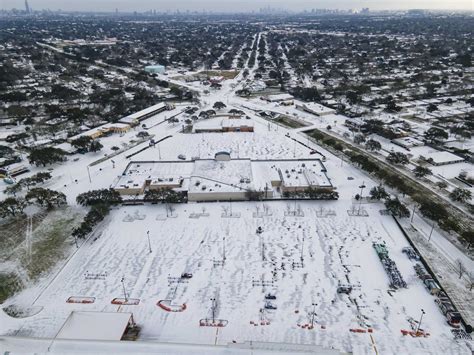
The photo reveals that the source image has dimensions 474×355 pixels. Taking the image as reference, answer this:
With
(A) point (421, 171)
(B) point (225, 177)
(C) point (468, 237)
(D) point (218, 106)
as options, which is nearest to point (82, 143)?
(B) point (225, 177)

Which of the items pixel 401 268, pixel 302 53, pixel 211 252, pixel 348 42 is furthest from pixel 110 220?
pixel 348 42

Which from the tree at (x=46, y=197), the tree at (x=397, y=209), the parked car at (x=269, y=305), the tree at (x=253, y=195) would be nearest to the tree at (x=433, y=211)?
the tree at (x=397, y=209)

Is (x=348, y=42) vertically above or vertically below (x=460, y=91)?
above

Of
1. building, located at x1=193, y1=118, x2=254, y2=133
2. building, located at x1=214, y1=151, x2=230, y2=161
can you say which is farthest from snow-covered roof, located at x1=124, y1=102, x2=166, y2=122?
building, located at x1=214, y1=151, x2=230, y2=161

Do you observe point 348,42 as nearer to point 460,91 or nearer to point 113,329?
point 460,91

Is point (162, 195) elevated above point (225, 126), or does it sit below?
below

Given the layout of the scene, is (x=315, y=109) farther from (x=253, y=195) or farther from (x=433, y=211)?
(x=433, y=211)

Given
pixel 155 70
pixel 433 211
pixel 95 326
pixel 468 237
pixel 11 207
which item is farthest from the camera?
pixel 155 70
